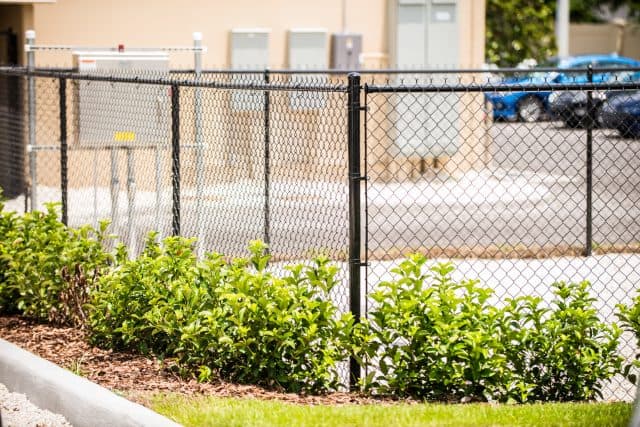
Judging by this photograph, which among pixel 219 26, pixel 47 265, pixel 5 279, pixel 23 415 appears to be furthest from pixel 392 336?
pixel 219 26

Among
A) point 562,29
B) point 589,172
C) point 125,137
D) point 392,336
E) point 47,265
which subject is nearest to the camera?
point 392,336

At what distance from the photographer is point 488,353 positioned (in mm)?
6555

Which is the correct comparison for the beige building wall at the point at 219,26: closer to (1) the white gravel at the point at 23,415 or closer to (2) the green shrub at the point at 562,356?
(1) the white gravel at the point at 23,415

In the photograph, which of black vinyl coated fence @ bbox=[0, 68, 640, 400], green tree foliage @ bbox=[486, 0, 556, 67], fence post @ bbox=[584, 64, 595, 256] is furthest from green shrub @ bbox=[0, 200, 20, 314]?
green tree foliage @ bbox=[486, 0, 556, 67]

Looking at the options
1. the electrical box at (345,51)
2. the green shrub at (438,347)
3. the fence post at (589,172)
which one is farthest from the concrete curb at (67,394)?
the electrical box at (345,51)

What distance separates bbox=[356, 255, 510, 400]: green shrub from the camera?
6.55 m

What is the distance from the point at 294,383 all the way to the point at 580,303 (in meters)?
1.70

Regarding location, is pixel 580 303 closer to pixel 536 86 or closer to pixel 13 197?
pixel 536 86

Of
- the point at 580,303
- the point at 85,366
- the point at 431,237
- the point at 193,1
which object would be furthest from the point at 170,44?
the point at 580,303

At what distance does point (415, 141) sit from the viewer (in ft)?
61.5

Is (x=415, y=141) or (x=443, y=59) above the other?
(x=443, y=59)

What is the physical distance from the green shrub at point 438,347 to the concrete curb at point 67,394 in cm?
134

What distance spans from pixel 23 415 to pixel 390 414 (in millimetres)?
2233

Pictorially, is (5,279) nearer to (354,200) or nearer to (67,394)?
(67,394)
